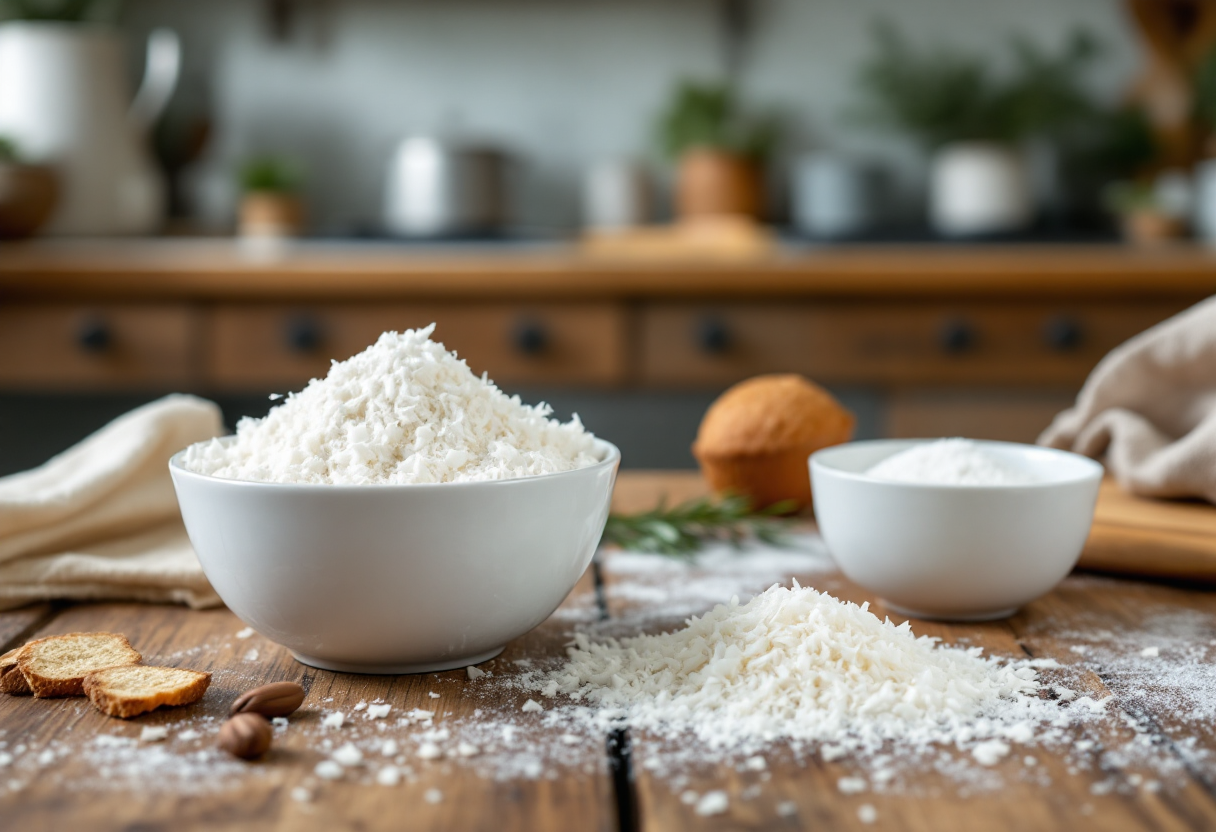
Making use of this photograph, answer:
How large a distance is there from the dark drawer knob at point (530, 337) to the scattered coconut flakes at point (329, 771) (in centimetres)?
156

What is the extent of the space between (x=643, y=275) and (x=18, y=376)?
1.17 meters

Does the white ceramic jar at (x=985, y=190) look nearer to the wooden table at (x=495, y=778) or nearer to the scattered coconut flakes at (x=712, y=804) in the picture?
the wooden table at (x=495, y=778)

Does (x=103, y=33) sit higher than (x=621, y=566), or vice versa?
(x=103, y=33)

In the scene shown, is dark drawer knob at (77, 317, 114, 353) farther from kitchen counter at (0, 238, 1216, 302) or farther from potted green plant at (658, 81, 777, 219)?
potted green plant at (658, 81, 777, 219)

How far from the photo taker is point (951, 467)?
2.56 ft

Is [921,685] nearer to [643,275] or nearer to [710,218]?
[643,275]

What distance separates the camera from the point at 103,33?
2412 mm

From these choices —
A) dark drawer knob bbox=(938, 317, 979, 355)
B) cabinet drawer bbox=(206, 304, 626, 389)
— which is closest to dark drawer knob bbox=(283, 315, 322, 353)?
cabinet drawer bbox=(206, 304, 626, 389)

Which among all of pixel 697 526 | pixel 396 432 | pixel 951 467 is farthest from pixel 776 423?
pixel 396 432

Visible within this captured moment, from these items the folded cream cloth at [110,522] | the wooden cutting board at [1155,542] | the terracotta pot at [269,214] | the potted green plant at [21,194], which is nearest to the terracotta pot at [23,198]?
the potted green plant at [21,194]

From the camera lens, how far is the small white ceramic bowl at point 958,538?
721mm

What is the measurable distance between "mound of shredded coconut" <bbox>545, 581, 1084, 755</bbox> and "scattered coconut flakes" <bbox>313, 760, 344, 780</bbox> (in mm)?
138

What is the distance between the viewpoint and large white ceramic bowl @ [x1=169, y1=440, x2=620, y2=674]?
592 millimetres

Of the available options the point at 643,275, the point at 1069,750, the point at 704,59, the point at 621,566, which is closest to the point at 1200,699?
Answer: the point at 1069,750
